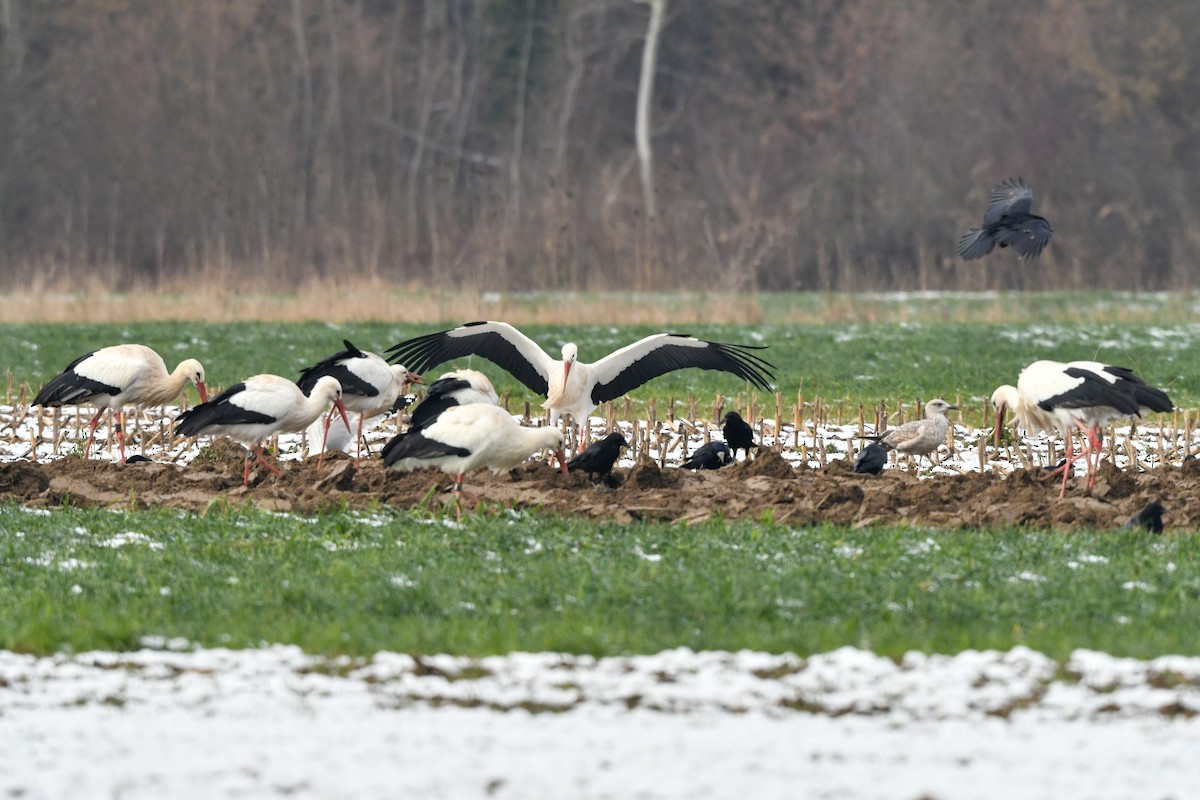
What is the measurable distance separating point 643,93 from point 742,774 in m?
43.7

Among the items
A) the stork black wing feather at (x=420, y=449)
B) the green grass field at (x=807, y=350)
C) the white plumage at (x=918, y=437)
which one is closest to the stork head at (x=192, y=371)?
the stork black wing feather at (x=420, y=449)

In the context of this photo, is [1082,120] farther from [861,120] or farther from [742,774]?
[742,774]

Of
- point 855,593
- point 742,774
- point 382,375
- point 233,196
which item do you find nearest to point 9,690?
point 742,774

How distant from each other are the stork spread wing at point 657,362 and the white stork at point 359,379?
5.19ft

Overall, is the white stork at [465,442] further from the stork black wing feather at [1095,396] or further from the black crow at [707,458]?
the stork black wing feather at [1095,396]

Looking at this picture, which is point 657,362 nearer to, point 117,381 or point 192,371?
point 192,371

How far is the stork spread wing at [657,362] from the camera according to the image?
13781mm

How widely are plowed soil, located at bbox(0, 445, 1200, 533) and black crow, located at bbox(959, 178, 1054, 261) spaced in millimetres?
2103

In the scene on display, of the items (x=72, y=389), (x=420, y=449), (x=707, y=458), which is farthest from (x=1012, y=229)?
(x=72, y=389)

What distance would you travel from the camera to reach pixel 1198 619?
7738 mm

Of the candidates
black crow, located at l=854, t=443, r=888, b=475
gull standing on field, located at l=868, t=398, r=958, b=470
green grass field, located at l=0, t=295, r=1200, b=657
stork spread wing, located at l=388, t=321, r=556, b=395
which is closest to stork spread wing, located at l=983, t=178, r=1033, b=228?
gull standing on field, located at l=868, t=398, r=958, b=470

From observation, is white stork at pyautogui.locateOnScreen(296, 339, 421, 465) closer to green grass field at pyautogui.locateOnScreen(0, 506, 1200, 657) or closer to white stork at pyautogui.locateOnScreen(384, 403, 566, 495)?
white stork at pyautogui.locateOnScreen(384, 403, 566, 495)

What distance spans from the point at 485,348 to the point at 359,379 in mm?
1226

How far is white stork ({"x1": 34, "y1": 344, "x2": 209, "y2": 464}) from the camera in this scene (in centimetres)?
1345
